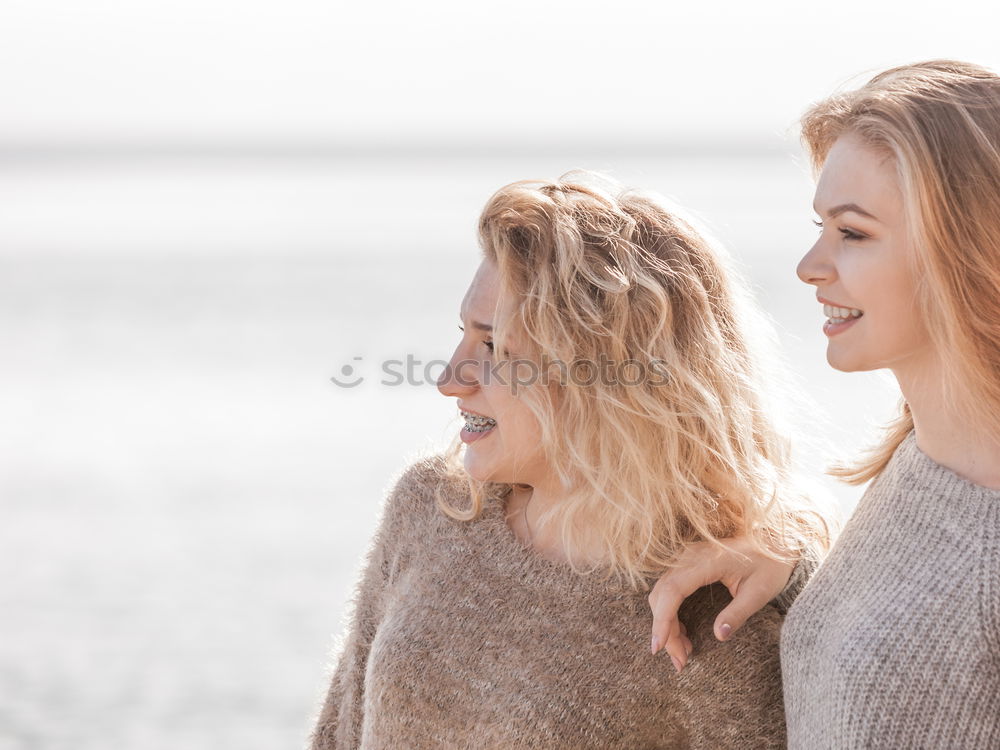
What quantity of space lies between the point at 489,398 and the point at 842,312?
733 mm

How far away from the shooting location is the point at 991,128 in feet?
6.90

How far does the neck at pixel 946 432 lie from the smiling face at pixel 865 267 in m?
0.03

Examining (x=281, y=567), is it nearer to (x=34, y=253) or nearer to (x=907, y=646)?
(x=907, y=646)

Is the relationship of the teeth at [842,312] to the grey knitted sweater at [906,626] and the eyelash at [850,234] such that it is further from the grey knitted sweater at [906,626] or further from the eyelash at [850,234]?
the grey knitted sweater at [906,626]

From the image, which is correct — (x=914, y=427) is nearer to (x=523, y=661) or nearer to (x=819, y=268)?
(x=819, y=268)

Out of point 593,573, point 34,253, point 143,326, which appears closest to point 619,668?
point 593,573

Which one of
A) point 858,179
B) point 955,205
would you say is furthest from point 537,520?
point 955,205

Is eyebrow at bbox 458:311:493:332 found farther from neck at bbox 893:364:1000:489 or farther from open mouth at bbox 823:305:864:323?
neck at bbox 893:364:1000:489

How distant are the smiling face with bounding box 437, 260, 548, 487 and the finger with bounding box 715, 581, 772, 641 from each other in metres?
0.51

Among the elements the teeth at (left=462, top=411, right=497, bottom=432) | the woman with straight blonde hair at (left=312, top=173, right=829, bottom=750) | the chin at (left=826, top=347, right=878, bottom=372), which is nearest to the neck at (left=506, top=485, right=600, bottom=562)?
the woman with straight blonde hair at (left=312, top=173, right=829, bottom=750)

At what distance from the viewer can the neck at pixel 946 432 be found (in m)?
2.14

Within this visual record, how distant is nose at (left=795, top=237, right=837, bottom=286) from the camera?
2.25 m

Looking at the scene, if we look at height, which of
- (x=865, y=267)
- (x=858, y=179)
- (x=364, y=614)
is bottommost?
(x=364, y=614)

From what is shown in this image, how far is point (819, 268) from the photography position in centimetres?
226
